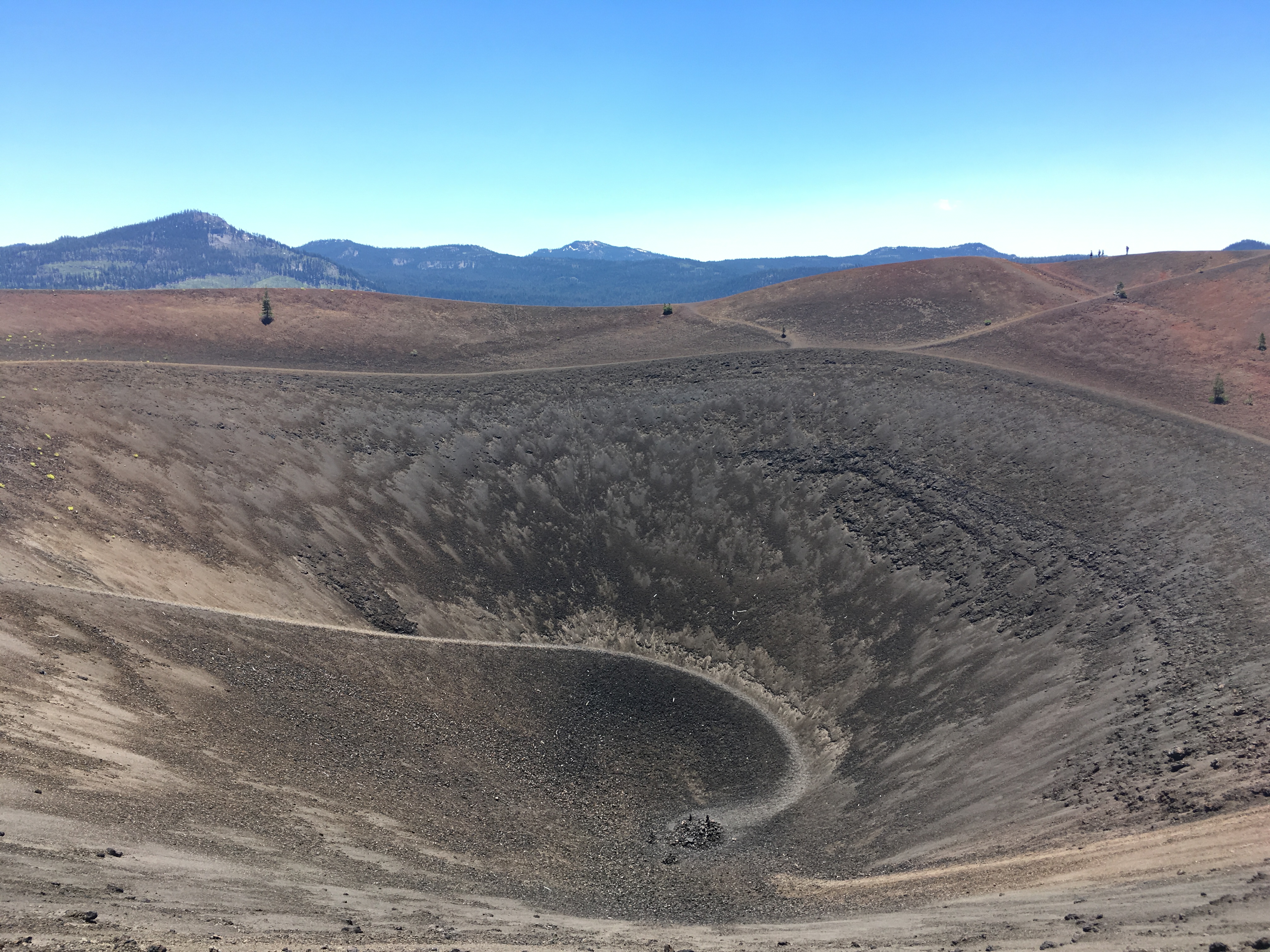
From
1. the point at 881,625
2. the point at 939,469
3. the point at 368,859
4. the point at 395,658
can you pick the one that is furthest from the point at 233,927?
the point at 939,469

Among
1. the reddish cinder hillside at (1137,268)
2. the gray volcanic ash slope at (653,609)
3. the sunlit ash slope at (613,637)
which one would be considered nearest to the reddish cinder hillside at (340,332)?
the sunlit ash slope at (613,637)

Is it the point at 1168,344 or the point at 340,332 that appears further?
the point at 340,332

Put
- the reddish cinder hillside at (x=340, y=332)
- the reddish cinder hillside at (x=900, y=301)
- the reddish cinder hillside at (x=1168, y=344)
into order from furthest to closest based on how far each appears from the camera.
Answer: the reddish cinder hillside at (x=900, y=301)
the reddish cinder hillside at (x=340, y=332)
the reddish cinder hillside at (x=1168, y=344)

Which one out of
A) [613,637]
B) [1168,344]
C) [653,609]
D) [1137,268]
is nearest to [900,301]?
[1168,344]

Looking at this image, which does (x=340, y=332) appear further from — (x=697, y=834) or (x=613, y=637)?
(x=697, y=834)

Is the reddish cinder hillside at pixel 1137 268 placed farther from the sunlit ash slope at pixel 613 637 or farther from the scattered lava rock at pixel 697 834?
the scattered lava rock at pixel 697 834

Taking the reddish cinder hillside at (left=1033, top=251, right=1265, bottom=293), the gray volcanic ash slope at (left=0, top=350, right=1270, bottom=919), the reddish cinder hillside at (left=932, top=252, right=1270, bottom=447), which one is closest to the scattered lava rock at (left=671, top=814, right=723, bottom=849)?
the gray volcanic ash slope at (left=0, top=350, right=1270, bottom=919)
